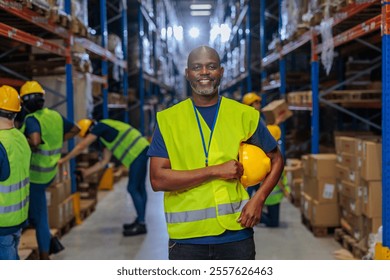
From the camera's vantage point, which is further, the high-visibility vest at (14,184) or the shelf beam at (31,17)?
the shelf beam at (31,17)

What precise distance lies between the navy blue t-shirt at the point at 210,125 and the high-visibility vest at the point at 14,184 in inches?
46.8

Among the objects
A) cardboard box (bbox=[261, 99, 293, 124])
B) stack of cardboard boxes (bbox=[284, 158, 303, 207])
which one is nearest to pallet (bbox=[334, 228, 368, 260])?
cardboard box (bbox=[261, 99, 293, 124])

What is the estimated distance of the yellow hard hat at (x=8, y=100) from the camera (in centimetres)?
326

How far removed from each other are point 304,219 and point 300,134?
11.4ft

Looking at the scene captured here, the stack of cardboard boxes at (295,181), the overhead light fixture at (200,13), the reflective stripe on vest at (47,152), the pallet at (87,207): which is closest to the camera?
the reflective stripe on vest at (47,152)

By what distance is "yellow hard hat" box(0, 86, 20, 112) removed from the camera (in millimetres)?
3256

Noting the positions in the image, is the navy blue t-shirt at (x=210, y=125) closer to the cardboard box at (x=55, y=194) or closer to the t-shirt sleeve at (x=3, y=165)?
the t-shirt sleeve at (x=3, y=165)

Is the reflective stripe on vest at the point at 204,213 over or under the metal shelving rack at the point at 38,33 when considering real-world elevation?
under

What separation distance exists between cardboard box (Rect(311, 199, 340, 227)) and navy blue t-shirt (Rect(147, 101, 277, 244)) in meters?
3.41

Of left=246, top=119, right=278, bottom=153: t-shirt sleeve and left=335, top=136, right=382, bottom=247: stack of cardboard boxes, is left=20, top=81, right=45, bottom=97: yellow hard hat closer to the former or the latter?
left=246, top=119, right=278, bottom=153: t-shirt sleeve

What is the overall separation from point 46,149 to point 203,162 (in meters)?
2.78

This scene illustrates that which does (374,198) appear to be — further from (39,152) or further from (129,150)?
(39,152)

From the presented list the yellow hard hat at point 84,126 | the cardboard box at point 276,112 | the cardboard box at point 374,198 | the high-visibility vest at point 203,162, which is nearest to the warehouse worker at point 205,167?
the high-visibility vest at point 203,162

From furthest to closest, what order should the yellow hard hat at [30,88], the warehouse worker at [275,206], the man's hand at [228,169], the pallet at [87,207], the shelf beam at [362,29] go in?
the pallet at [87,207], the warehouse worker at [275,206], the yellow hard hat at [30,88], the shelf beam at [362,29], the man's hand at [228,169]
